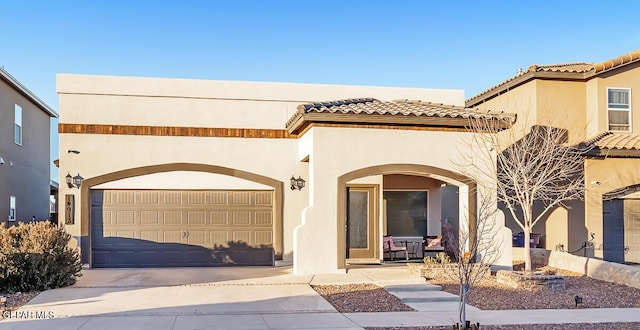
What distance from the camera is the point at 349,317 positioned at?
1062 centimetres

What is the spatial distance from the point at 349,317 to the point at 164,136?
9.31 m

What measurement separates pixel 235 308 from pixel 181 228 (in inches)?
287

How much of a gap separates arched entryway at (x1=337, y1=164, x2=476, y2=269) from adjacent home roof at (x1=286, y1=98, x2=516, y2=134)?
1.15m

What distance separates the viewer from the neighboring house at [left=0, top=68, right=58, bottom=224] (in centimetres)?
2019

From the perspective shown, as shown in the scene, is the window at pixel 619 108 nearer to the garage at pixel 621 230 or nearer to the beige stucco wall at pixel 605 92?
the beige stucco wall at pixel 605 92

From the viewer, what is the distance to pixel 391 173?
16.4m

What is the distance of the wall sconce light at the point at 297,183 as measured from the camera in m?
18.2

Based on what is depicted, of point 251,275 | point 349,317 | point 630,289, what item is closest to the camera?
point 349,317

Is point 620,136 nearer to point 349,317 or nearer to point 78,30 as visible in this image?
point 349,317

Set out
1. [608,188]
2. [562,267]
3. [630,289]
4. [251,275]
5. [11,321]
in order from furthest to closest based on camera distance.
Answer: [608,188] → [562,267] → [251,275] → [630,289] → [11,321]

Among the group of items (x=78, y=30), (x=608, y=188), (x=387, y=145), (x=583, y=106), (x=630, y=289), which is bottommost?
(x=630, y=289)

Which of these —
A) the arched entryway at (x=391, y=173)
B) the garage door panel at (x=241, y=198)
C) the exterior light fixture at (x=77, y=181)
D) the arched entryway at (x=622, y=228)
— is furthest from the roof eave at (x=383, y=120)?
the exterior light fixture at (x=77, y=181)

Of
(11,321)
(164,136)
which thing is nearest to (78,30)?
(164,136)

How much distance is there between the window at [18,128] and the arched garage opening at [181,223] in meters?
6.03
